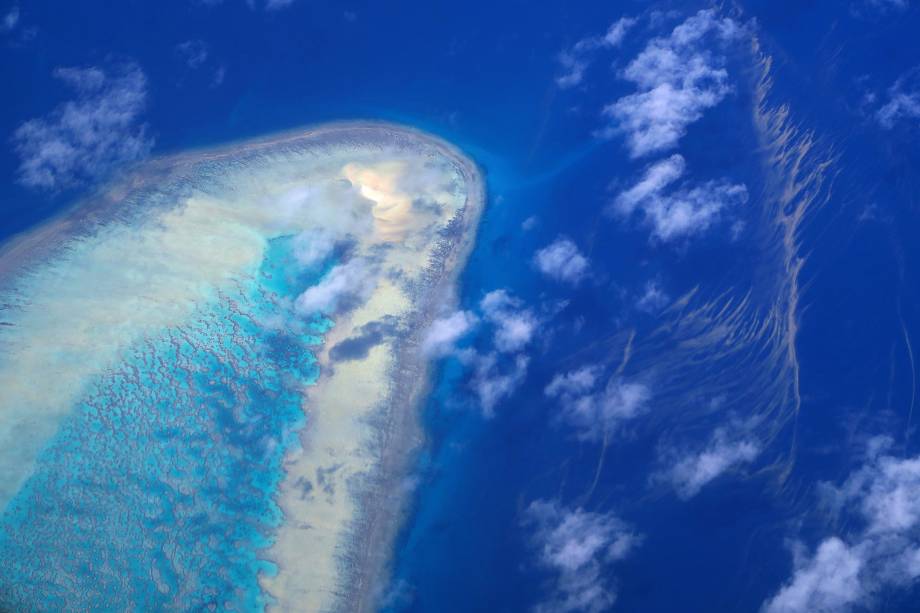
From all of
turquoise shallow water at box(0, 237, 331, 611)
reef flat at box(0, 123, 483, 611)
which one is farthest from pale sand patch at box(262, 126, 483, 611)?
turquoise shallow water at box(0, 237, 331, 611)

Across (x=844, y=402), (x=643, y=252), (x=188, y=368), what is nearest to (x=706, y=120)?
(x=643, y=252)

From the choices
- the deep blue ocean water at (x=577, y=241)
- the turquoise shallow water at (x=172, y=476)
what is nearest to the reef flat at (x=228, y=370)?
the turquoise shallow water at (x=172, y=476)

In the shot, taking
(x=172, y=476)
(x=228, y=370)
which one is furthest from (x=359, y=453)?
(x=172, y=476)

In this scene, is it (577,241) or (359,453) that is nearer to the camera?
(359,453)

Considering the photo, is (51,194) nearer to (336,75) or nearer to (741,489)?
(336,75)

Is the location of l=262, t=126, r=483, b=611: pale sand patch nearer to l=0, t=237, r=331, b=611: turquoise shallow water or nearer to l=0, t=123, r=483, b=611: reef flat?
l=0, t=123, r=483, b=611: reef flat

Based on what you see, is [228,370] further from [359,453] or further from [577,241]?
[577,241]
